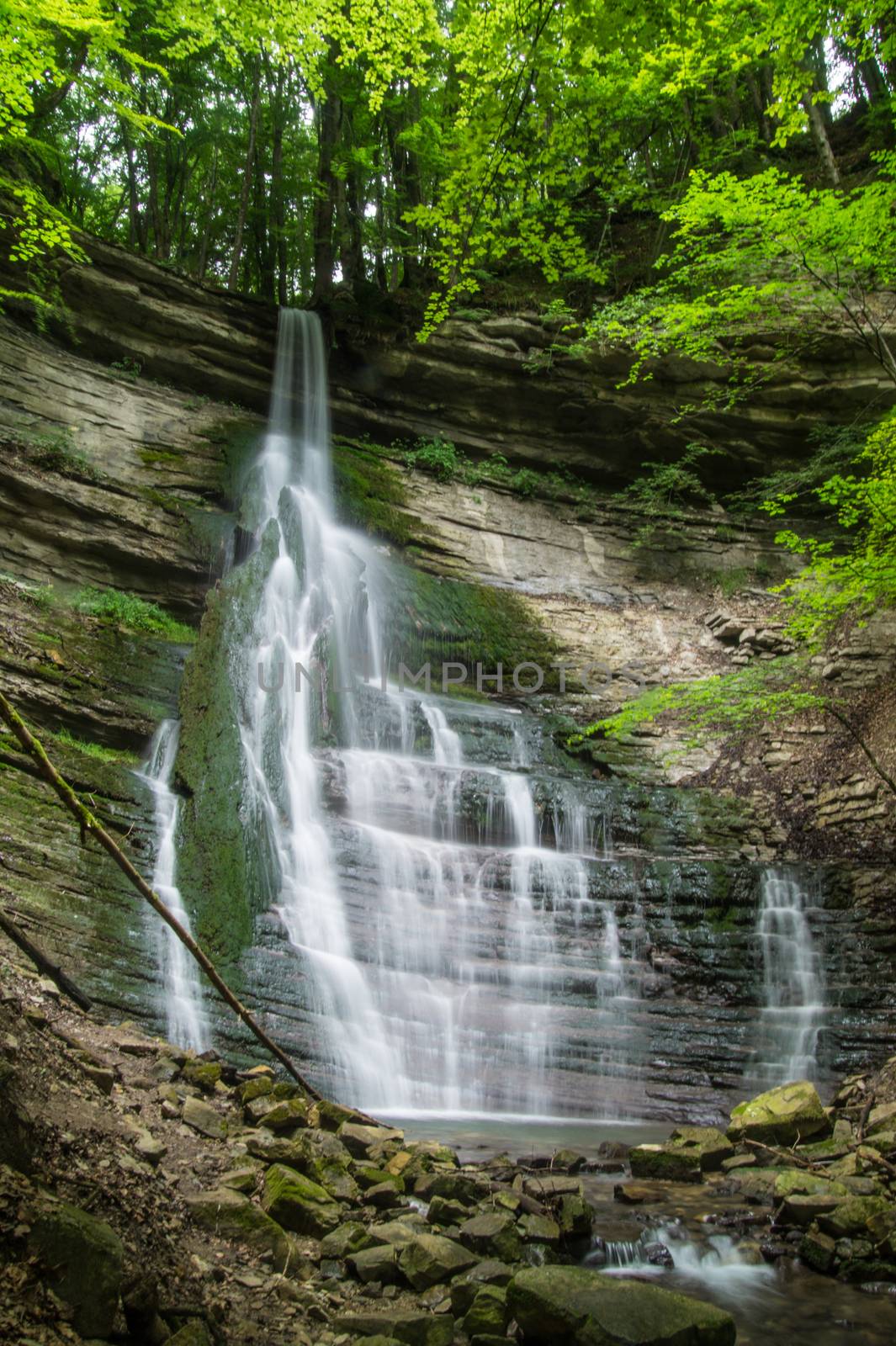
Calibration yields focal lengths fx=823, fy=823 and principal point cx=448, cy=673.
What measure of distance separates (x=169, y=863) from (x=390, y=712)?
4997mm

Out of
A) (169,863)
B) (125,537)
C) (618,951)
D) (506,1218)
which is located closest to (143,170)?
(125,537)

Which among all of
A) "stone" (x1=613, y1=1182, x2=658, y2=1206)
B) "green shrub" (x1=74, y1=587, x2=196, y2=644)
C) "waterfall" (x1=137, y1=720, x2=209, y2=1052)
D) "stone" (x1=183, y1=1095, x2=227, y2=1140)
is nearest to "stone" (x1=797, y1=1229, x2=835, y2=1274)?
"stone" (x1=613, y1=1182, x2=658, y2=1206)

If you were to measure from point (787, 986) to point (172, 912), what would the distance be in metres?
6.36

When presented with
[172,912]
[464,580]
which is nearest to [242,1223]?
[172,912]

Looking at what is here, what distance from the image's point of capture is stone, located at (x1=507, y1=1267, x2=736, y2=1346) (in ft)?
9.10

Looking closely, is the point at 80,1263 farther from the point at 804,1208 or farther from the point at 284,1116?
the point at 804,1208

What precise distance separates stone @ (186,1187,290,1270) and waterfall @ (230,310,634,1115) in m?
3.48

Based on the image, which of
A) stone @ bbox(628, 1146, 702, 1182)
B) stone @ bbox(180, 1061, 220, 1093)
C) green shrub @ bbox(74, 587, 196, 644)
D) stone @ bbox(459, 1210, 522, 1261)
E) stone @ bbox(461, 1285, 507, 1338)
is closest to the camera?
stone @ bbox(461, 1285, 507, 1338)

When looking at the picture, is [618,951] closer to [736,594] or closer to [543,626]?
[543,626]

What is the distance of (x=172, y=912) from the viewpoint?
7.33 metres

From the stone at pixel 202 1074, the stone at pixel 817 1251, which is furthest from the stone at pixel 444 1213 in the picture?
the stone at pixel 817 1251

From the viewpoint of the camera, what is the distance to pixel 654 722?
44.3ft

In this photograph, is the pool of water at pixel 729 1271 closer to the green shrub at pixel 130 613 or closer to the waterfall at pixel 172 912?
the waterfall at pixel 172 912

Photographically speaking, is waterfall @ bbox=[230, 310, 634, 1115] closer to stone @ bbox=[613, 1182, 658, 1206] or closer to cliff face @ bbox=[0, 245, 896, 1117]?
cliff face @ bbox=[0, 245, 896, 1117]
